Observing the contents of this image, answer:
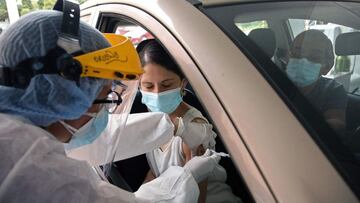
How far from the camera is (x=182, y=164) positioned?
5.46 ft

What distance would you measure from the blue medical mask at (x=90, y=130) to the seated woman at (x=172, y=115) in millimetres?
486

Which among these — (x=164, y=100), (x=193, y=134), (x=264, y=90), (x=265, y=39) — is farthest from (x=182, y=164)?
(x=264, y=90)

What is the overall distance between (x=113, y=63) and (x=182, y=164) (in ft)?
2.43

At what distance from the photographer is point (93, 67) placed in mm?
1034

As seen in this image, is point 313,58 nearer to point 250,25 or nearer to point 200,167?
point 250,25

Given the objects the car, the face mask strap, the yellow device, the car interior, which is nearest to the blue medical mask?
the face mask strap

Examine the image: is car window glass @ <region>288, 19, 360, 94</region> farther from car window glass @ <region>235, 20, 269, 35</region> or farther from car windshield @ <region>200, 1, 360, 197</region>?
car window glass @ <region>235, 20, 269, 35</region>

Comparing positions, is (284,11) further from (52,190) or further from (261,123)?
(52,190)

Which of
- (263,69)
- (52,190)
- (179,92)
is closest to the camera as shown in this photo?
(52,190)

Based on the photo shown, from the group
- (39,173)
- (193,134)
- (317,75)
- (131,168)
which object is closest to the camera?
(39,173)

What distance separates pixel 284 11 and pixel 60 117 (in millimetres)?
859

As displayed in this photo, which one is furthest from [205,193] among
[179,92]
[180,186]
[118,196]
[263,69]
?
[263,69]

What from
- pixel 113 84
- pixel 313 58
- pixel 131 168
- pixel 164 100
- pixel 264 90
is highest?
pixel 313 58

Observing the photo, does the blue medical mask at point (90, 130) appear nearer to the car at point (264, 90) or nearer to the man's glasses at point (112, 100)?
the man's glasses at point (112, 100)
